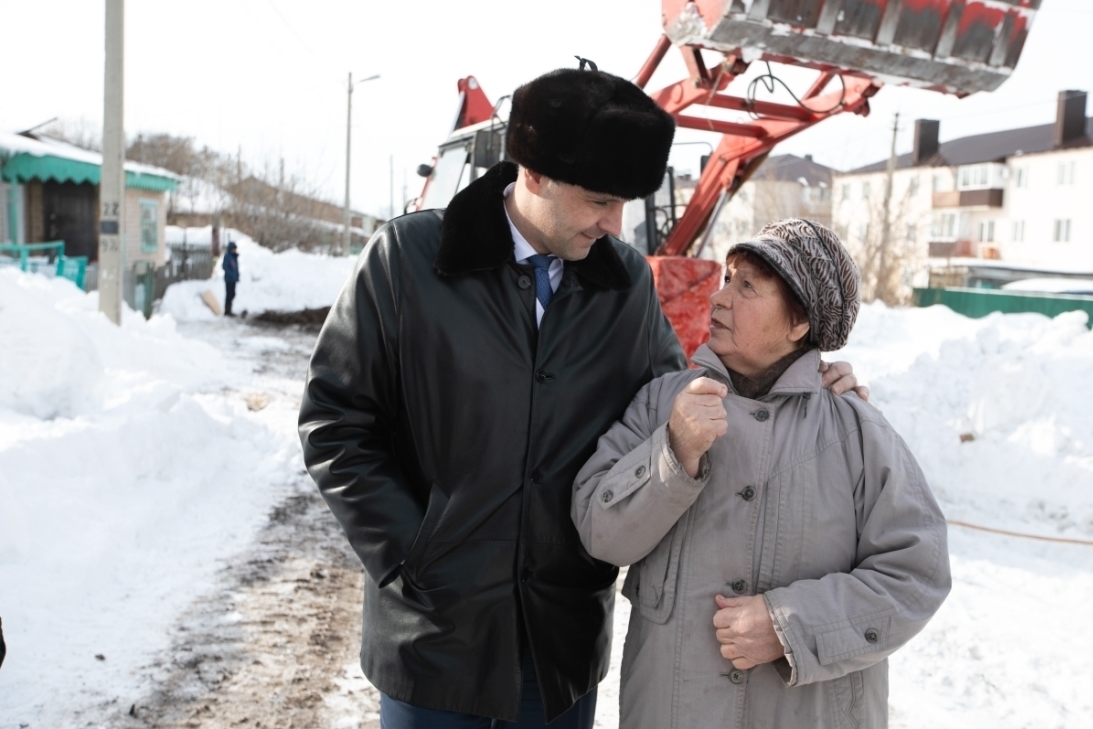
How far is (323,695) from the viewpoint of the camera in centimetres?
371

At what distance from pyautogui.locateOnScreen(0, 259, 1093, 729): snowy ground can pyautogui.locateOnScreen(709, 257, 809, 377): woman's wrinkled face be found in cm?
Result: 217

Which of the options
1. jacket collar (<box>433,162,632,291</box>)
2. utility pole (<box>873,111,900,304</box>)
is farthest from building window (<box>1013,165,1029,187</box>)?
jacket collar (<box>433,162,632,291</box>)

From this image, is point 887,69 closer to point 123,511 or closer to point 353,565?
point 353,565

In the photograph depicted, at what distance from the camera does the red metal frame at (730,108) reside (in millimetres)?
6684

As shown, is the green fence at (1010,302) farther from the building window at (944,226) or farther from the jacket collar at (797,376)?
the building window at (944,226)

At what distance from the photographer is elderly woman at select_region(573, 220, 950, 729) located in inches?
70.7

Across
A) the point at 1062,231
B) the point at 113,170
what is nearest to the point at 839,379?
the point at 113,170

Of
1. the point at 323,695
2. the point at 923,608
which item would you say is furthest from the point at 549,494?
the point at 323,695

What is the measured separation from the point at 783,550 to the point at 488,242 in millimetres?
932

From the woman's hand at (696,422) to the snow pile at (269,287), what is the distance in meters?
19.4

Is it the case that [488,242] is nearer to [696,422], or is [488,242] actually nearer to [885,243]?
[696,422]

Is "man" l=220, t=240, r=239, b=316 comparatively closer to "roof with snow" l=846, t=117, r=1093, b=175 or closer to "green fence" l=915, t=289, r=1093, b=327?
"green fence" l=915, t=289, r=1093, b=327

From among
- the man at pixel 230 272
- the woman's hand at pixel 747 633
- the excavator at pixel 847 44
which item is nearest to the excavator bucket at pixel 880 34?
the excavator at pixel 847 44

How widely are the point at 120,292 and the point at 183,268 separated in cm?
1313
